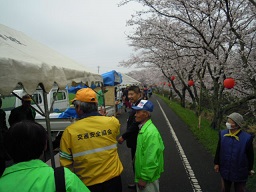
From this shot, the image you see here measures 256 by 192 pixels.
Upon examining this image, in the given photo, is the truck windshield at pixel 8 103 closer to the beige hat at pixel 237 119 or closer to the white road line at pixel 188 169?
the white road line at pixel 188 169

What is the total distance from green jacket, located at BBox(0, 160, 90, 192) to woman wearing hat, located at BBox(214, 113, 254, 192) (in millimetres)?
2793

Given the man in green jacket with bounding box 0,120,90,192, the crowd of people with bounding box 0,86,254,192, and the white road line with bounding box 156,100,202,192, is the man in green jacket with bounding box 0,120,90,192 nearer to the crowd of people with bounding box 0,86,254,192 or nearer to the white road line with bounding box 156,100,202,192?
the crowd of people with bounding box 0,86,254,192

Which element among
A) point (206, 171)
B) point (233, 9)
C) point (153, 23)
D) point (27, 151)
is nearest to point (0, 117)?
point (27, 151)

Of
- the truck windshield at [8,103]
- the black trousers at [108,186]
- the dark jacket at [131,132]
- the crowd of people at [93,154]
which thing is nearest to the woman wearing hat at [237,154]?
the crowd of people at [93,154]

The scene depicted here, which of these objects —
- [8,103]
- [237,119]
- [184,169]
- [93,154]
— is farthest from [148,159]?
[8,103]

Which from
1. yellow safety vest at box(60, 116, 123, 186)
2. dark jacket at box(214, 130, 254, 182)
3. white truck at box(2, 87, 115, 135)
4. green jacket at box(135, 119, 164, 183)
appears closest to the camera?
yellow safety vest at box(60, 116, 123, 186)

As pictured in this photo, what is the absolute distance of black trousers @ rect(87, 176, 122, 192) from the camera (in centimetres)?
232

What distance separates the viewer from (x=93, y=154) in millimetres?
2238

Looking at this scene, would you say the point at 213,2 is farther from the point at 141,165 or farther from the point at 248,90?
the point at 141,165

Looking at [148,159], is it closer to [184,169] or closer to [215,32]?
[184,169]

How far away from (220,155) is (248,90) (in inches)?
381

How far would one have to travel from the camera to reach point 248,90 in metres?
11.5

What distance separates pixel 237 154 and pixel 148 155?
1588 millimetres

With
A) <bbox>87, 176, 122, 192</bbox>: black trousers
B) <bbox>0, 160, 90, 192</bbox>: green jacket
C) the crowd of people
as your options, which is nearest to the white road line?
the crowd of people
